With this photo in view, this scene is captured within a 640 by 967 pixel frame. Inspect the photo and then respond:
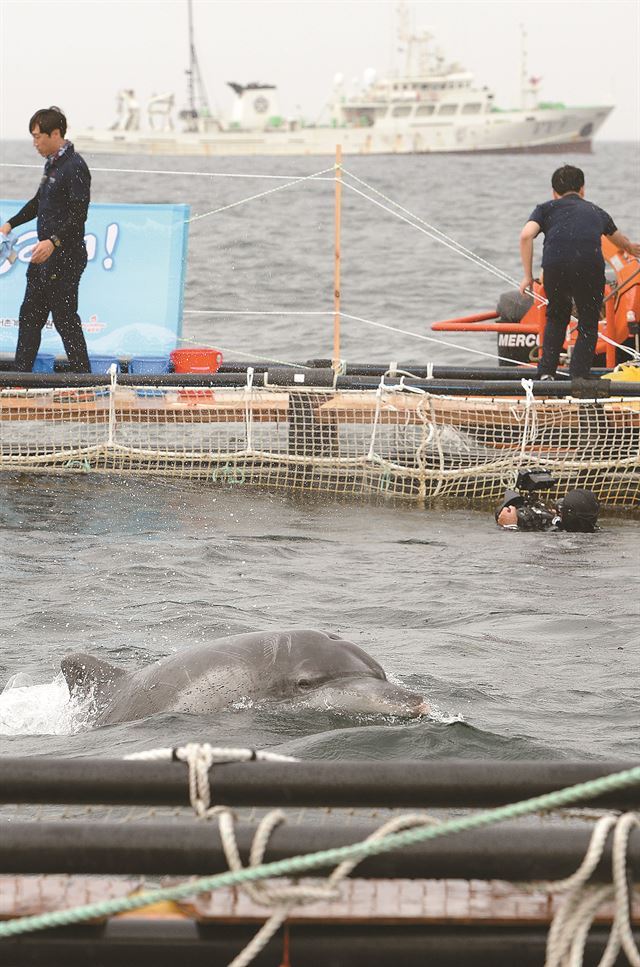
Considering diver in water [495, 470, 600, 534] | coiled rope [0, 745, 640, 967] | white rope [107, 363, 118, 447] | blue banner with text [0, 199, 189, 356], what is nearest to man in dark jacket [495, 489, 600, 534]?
diver in water [495, 470, 600, 534]

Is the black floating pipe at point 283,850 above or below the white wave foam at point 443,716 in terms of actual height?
above

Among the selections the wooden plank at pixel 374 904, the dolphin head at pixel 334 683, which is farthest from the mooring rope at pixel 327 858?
the dolphin head at pixel 334 683

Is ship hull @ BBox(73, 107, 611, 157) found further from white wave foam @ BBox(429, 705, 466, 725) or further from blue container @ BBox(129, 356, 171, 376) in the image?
white wave foam @ BBox(429, 705, 466, 725)

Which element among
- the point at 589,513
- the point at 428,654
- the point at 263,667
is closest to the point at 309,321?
the point at 589,513

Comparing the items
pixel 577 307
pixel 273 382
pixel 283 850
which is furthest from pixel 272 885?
pixel 577 307

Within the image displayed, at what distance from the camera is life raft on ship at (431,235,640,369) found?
12.4m

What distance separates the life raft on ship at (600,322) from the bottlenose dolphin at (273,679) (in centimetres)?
683

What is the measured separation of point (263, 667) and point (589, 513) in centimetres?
492

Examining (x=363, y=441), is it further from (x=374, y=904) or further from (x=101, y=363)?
(x=374, y=904)

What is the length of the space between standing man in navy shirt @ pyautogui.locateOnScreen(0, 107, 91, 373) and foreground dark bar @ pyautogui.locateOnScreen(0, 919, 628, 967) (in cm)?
885

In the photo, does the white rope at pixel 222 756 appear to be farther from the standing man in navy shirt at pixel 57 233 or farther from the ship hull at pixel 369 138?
Answer: the ship hull at pixel 369 138

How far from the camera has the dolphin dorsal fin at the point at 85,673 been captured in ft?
19.8

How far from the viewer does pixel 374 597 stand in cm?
851

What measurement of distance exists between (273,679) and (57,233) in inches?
266
